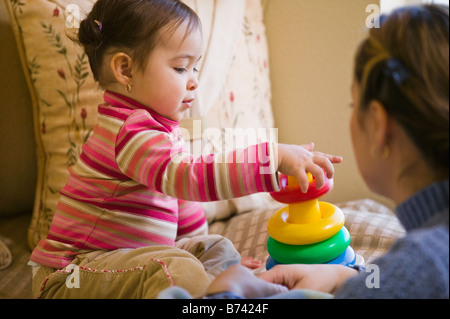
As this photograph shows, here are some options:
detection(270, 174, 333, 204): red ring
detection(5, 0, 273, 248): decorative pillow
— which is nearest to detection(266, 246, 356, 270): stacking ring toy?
detection(270, 174, 333, 204): red ring

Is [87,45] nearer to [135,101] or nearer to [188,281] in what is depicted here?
[135,101]

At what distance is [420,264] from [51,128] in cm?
91

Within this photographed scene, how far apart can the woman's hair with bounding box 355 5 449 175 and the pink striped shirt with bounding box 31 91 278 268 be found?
0.29 meters

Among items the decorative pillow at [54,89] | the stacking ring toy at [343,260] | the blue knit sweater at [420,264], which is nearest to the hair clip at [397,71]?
the blue knit sweater at [420,264]

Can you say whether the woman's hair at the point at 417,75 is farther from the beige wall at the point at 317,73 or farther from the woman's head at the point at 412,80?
the beige wall at the point at 317,73

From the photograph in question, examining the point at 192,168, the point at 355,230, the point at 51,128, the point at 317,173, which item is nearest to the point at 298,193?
the point at 317,173

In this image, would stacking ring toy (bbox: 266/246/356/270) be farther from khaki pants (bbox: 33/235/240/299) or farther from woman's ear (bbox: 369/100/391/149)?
woman's ear (bbox: 369/100/391/149)

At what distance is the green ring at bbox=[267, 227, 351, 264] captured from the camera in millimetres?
751

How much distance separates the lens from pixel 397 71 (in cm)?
55

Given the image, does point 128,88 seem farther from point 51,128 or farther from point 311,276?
point 311,276

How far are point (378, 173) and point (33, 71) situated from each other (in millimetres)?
849

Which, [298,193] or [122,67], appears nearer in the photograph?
[298,193]

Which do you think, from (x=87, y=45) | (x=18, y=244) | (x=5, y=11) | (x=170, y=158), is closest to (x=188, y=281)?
(x=170, y=158)
